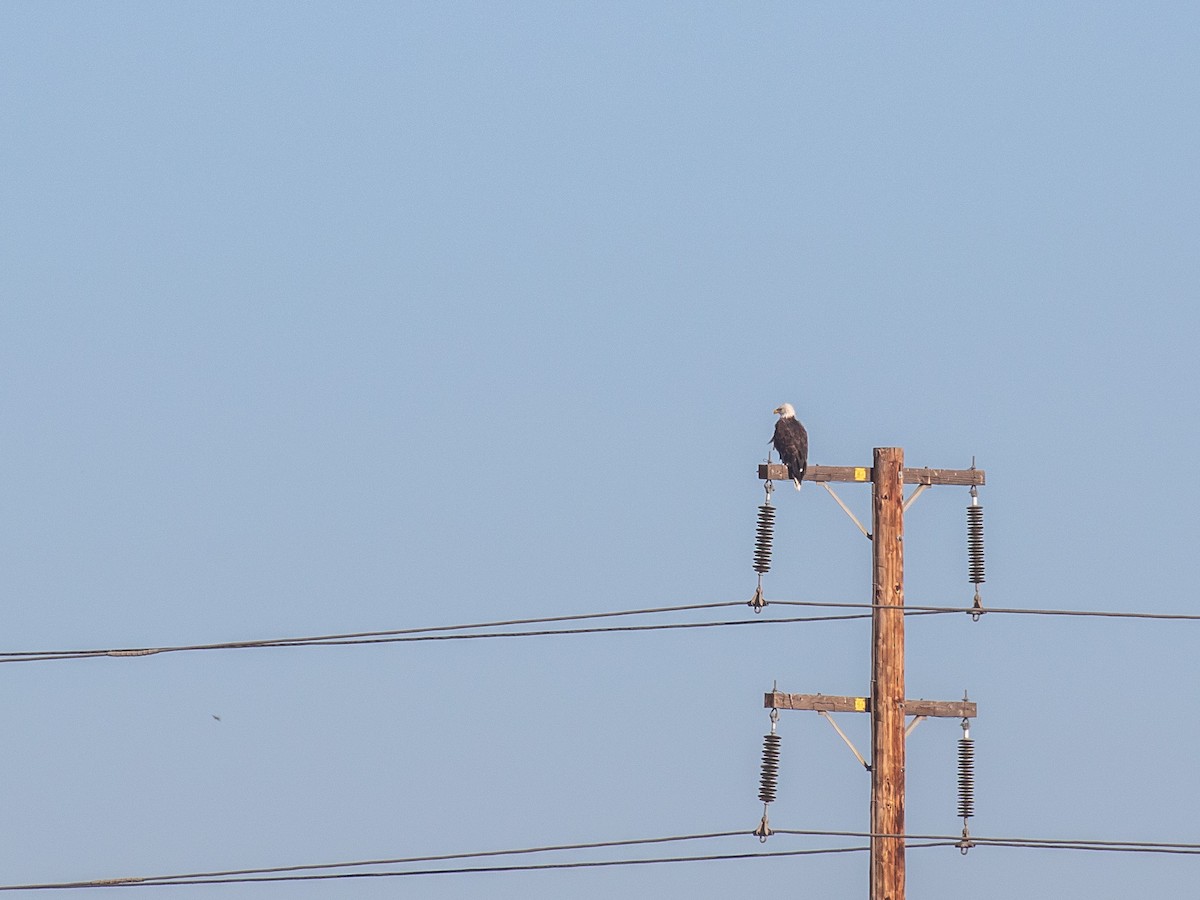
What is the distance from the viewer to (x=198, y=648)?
1927 cm

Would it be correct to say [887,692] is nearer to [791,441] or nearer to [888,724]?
[888,724]

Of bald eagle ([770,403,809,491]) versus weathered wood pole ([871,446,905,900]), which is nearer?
weathered wood pole ([871,446,905,900])

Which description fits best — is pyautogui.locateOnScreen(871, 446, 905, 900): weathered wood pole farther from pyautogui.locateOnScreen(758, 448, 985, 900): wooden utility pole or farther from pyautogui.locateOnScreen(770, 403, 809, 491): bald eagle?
pyautogui.locateOnScreen(770, 403, 809, 491): bald eagle

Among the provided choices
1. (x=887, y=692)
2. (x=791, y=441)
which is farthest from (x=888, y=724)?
(x=791, y=441)

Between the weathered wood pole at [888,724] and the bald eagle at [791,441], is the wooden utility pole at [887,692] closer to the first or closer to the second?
the weathered wood pole at [888,724]

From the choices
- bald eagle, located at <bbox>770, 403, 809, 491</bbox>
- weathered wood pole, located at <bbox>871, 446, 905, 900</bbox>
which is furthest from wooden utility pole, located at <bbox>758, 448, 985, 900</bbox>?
bald eagle, located at <bbox>770, 403, 809, 491</bbox>

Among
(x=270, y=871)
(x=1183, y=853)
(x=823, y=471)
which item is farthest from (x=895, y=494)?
(x=270, y=871)

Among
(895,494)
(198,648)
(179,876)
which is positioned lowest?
(179,876)

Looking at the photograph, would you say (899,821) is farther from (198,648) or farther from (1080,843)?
(198,648)

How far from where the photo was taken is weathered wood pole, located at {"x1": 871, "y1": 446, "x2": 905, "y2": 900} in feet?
73.3

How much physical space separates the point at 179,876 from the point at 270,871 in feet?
2.61

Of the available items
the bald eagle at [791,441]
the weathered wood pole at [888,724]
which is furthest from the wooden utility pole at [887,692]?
the bald eagle at [791,441]

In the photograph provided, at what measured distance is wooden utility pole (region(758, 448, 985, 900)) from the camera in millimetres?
22344

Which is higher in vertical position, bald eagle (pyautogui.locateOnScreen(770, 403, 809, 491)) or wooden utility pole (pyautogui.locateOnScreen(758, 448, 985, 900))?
bald eagle (pyautogui.locateOnScreen(770, 403, 809, 491))
